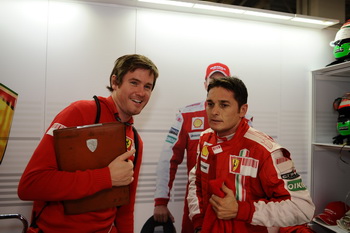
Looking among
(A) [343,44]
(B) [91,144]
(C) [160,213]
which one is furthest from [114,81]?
(A) [343,44]

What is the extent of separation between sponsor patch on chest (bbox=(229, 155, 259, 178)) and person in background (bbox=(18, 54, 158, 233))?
56 cm

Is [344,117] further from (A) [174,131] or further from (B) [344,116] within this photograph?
(A) [174,131]

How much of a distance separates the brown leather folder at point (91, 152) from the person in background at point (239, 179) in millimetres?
487

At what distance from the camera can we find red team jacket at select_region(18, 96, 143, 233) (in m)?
1.08

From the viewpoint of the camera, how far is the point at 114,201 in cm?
126

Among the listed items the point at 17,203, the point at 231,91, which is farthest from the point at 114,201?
the point at 17,203

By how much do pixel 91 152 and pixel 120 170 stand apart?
168mm

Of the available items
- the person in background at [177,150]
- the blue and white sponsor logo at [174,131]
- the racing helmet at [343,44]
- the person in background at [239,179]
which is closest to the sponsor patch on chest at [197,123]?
the person in background at [177,150]

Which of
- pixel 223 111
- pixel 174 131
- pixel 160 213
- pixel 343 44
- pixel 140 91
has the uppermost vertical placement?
pixel 343 44

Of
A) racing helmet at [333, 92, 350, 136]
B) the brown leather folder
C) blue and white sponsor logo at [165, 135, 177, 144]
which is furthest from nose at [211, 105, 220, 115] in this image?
racing helmet at [333, 92, 350, 136]

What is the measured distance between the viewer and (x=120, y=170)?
3.96 feet

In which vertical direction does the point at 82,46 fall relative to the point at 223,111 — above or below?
above

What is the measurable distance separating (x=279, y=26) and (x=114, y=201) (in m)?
2.46

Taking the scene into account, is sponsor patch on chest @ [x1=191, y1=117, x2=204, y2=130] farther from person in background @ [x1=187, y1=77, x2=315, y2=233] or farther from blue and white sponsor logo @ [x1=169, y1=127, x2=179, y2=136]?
person in background @ [x1=187, y1=77, x2=315, y2=233]
